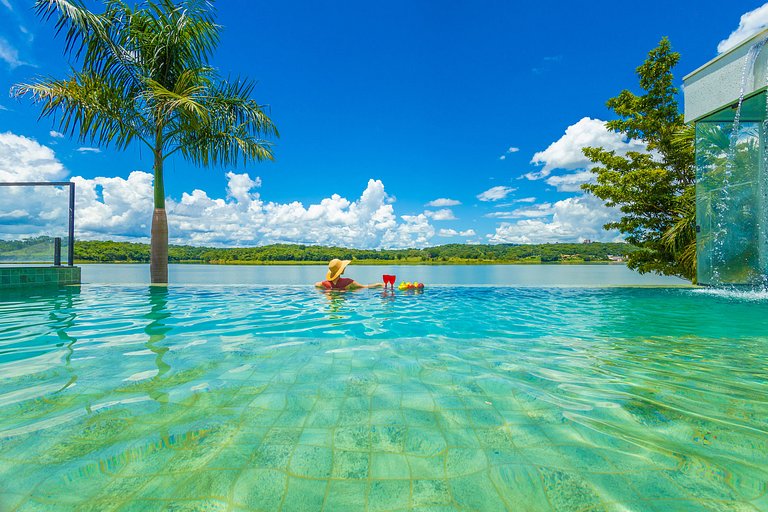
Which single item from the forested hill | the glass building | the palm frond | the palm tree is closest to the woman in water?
the palm tree

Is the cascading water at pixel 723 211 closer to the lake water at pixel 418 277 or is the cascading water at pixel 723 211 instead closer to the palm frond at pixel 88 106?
the lake water at pixel 418 277

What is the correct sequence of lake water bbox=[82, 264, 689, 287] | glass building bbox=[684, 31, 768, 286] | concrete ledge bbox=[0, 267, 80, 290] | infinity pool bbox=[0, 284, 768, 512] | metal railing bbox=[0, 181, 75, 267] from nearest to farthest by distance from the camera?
infinity pool bbox=[0, 284, 768, 512], glass building bbox=[684, 31, 768, 286], concrete ledge bbox=[0, 267, 80, 290], metal railing bbox=[0, 181, 75, 267], lake water bbox=[82, 264, 689, 287]

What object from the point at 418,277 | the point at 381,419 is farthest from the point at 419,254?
the point at 381,419

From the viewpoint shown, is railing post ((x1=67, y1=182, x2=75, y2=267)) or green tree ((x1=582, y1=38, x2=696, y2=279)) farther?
green tree ((x1=582, y1=38, x2=696, y2=279))

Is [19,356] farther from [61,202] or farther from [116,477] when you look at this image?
[61,202]

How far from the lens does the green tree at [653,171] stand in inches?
484

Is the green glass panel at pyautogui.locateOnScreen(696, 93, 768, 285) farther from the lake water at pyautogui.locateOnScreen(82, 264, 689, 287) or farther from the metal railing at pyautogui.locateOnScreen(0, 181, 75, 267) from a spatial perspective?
the metal railing at pyautogui.locateOnScreen(0, 181, 75, 267)

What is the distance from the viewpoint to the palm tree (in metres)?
9.98

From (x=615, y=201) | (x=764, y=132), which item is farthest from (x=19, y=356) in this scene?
(x=615, y=201)

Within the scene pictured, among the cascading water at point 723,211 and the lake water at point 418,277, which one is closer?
the cascading water at point 723,211

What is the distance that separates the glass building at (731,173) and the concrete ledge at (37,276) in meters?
18.1

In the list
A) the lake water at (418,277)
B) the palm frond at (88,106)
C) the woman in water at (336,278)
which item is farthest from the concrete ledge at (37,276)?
the woman in water at (336,278)

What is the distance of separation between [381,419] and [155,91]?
11669mm

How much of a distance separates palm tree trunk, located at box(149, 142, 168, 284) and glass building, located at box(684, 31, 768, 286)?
15.5m
